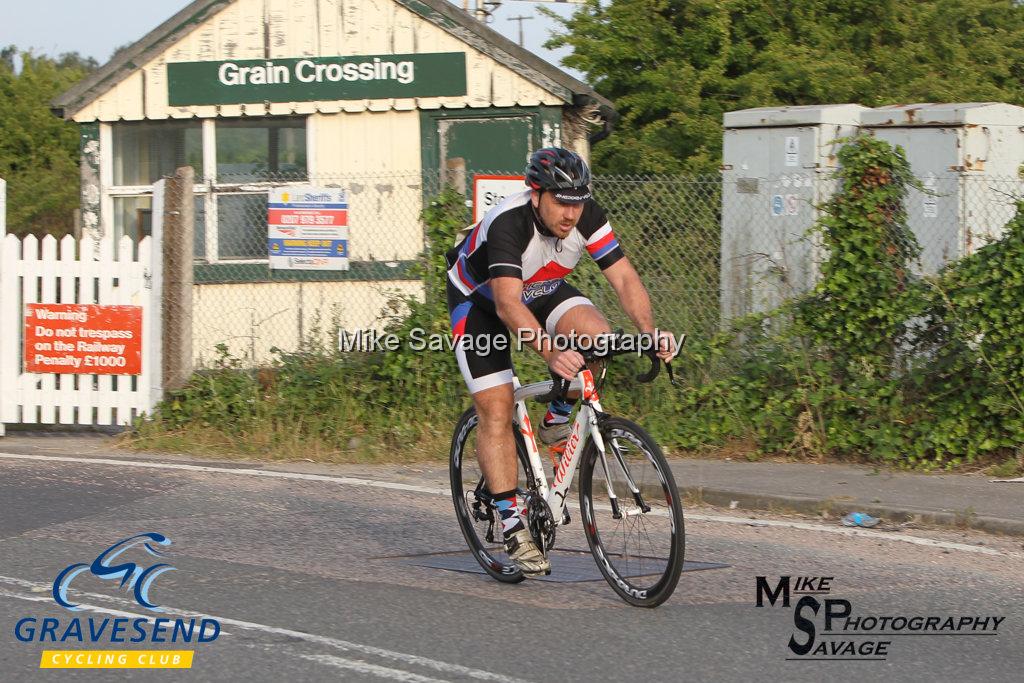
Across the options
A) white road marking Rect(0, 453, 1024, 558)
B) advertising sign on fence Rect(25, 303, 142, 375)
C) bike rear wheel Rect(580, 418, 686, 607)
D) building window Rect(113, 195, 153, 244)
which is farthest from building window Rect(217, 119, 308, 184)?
Result: bike rear wheel Rect(580, 418, 686, 607)

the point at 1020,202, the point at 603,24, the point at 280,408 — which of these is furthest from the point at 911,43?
the point at 280,408

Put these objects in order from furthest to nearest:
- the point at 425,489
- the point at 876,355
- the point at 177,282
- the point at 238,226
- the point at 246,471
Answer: the point at 238,226
the point at 177,282
the point at 876,355
the point at 246,471
the point at 425,489

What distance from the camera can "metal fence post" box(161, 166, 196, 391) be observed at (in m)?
10.4

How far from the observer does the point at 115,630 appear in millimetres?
5191

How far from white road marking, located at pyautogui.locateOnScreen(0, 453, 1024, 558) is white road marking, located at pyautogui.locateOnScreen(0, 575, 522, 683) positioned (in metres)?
2.82

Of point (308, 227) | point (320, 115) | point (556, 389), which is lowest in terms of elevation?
point (556, 389)

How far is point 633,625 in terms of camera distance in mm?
5203

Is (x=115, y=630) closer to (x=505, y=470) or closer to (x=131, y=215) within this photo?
(x=505, y=470)

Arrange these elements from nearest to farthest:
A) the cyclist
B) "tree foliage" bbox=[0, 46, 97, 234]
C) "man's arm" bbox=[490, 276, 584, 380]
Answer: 1. "man's arm" bbox=[490, 276, 584, 380]
2. the cyclist
3. "tree foliage" bbox=[0, 46, 97, 234]

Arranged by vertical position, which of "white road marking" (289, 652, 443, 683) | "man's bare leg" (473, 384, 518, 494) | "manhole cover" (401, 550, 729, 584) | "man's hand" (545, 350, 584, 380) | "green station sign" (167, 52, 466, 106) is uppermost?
"green station sign" (167, 52, 466, 106)

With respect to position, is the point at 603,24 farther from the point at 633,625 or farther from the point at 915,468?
the point at 633,625

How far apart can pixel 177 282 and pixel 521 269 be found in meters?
5.85

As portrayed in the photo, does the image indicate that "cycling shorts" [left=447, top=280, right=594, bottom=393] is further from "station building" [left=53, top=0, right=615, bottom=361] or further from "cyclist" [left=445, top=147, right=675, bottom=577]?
"station building" [left=53, top=0, right=615, bottom=361]

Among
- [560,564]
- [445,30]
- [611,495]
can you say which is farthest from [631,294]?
[445,30]
